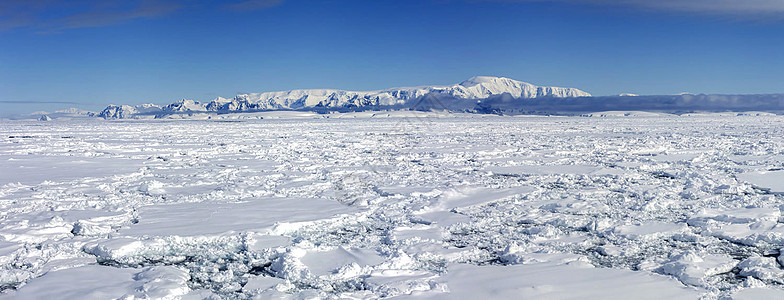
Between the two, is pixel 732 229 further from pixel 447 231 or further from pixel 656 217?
pixel 447 231

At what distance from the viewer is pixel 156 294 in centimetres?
365

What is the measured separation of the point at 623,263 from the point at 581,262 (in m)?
0.37

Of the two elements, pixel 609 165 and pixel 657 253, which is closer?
pixel 657 253

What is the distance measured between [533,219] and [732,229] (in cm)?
200

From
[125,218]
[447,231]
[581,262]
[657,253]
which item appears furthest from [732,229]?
[125,218]

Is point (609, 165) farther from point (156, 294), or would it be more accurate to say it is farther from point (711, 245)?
point (156, 294)

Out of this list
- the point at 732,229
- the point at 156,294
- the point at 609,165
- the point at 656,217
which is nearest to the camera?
the point at 156,294

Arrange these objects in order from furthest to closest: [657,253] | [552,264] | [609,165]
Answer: [609,165]
[657,253]
[552,264]

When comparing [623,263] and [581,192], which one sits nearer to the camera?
[623,263]

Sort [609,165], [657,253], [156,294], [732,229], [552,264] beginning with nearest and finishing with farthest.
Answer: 1. [156,294]
2. [552,264]
3. [657,253]
4. [732,229]
5. [609,165]

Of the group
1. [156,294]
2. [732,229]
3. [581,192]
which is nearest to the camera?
[156,294]

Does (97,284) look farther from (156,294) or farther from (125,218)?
(125,218)

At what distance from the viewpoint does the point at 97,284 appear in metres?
3.87

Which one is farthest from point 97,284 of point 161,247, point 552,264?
point 552,264
